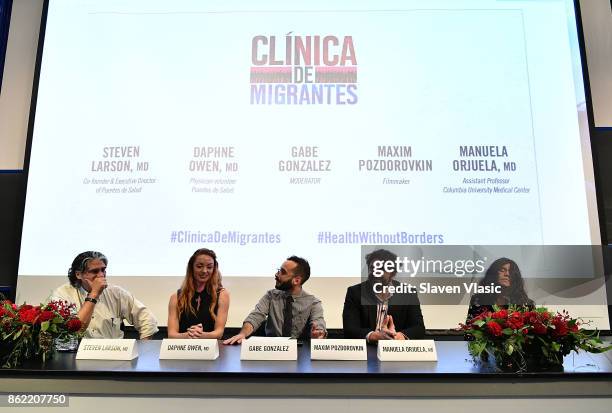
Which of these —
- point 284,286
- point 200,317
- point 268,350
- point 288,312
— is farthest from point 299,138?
point 268,350

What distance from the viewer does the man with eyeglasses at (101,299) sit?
2512 mm

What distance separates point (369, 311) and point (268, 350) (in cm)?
97

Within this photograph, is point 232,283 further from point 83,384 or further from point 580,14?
point 580,14

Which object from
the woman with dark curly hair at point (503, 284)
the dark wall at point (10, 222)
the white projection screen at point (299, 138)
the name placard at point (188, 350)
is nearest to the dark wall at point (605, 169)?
the white projection screen at point (299, 138)

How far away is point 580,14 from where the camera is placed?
10.3ft

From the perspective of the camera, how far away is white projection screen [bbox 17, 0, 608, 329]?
9.40ft

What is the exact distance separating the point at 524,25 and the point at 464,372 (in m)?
2.48

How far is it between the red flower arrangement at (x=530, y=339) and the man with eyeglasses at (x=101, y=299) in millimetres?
1780

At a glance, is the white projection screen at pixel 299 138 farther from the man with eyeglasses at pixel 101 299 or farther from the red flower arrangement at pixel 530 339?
the red flower arrangement at pixel 530 339

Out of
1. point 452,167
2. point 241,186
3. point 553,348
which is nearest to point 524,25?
point 452,167

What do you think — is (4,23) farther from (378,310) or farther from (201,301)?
(378,310)

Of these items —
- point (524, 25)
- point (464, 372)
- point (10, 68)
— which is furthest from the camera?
point (10, 68)

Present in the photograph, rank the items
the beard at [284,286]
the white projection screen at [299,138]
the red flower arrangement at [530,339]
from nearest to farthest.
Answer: the red flower arrangement at [530,339]
the beard at [284,286]
the white projection screen at [299,138]

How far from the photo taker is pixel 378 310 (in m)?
2.54
